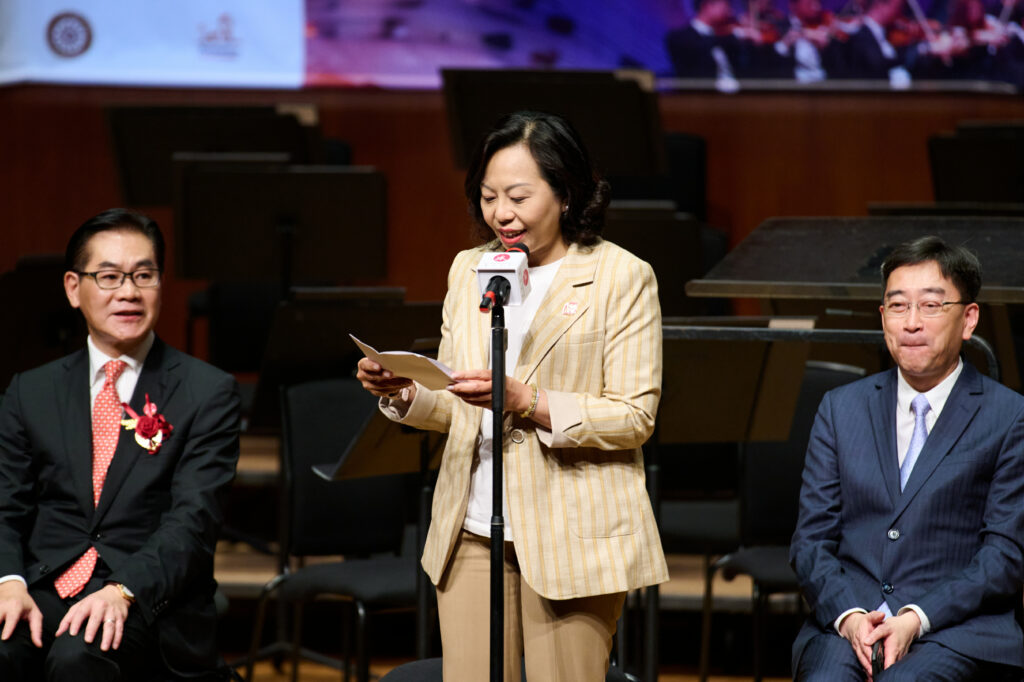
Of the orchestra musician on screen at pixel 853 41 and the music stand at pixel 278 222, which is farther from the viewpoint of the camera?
the orchestra musician on screen at pixel 853 41

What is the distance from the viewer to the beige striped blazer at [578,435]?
8.11 feet

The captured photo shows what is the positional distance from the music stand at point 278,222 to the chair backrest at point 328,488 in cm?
82

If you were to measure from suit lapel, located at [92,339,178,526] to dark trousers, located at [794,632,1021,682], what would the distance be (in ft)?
4.88

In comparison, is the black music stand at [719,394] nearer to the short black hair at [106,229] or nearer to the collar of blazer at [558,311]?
the collar of blazer at [558,311]

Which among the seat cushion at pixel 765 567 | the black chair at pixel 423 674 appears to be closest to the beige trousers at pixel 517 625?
the black chair at pixel 423 674

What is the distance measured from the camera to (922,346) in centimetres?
271

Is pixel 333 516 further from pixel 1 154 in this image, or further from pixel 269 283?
pixel 1 154

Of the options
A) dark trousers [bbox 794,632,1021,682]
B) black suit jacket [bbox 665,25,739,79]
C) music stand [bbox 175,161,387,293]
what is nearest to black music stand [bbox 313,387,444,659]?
dark trousers [bbox 794,632,1021,682]

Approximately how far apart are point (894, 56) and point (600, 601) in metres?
4.94

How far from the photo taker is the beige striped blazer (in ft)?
8.11

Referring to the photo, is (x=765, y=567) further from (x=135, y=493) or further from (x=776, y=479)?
(x=135, y=493)

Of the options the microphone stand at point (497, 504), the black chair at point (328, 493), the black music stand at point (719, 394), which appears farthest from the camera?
the black chair at point (328, 493)

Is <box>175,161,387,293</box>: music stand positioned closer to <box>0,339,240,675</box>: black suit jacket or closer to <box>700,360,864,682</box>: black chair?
<box>700,360,864,682</box>: black chair

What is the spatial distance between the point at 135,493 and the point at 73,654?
383 millimetres
